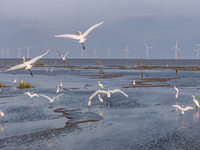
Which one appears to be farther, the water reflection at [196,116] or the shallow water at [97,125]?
the water reflection at [196,116]

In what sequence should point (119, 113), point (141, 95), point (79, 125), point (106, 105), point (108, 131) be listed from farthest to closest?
point (141, 95) → point (106, 105) → point (119, 113) → point (79, 125) → point (108, 131)

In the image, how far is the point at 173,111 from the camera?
57.9ft

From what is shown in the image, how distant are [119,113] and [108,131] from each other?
3905mm

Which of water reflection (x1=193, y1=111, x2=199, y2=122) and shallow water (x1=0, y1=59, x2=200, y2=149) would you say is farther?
water reflection (x1=193, y1=111, x2=199, y2=122)

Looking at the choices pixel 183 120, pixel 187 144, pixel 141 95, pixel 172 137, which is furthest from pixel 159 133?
pixel 141 95

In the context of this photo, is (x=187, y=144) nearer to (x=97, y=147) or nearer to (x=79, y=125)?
Answer: (x=97, y=147)

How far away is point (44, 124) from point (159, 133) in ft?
19.5

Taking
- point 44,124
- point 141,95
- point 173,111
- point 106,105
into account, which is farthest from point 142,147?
point 141,95

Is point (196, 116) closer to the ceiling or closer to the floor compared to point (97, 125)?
closer to the ceiling

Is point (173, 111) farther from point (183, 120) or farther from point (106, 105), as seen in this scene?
point (106, 105)

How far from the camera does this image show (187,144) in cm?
1152

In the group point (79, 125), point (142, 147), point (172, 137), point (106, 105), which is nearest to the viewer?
point (142, 147)

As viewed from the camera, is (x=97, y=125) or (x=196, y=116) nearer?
(x=97, y=125)

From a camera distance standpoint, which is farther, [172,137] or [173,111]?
[173,111]
